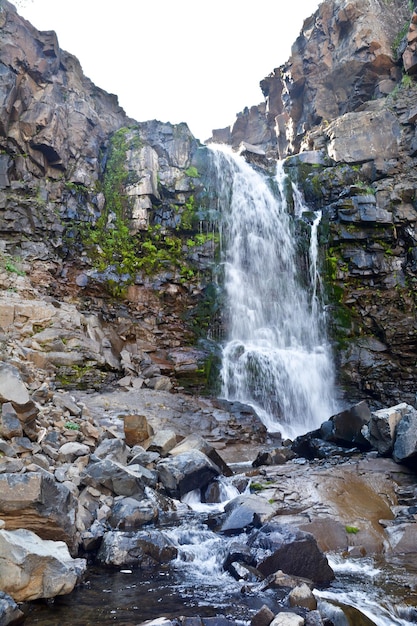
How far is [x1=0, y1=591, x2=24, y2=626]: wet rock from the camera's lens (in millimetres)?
3654

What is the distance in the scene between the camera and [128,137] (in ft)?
75.5

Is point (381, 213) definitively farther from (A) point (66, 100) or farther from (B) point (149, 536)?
(B) point (149, 536)

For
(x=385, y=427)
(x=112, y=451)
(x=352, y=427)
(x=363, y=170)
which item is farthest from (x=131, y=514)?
(x=363, y=170)

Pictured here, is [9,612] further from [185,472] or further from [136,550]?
[185,472]

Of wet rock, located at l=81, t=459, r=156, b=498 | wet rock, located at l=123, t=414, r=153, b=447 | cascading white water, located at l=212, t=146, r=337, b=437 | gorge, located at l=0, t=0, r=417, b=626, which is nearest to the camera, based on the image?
gorge, located at l=0, t=0, r=417, b=626

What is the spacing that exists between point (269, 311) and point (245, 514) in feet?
42.7

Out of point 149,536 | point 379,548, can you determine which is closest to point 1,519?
point 149,536

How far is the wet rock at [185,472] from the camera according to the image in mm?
7863

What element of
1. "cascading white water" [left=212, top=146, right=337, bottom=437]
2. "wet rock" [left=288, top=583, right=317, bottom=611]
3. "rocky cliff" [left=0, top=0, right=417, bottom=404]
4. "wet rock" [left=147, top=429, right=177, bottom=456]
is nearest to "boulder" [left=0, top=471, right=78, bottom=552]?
"wet rock" [left=288, top=583, right=317, bottom=611]

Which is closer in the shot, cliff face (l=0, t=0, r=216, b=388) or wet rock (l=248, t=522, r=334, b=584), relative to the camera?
wet rock (l=248, t=522, r=334, b=584)

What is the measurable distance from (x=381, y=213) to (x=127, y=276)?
37.3ft

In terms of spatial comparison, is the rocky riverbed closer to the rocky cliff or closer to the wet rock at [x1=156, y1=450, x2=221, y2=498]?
the wet rock at [x1=156, y1=450, x2=221, y2=498]

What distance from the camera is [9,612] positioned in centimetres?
370

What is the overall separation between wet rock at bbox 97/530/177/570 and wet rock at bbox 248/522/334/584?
116 cm
